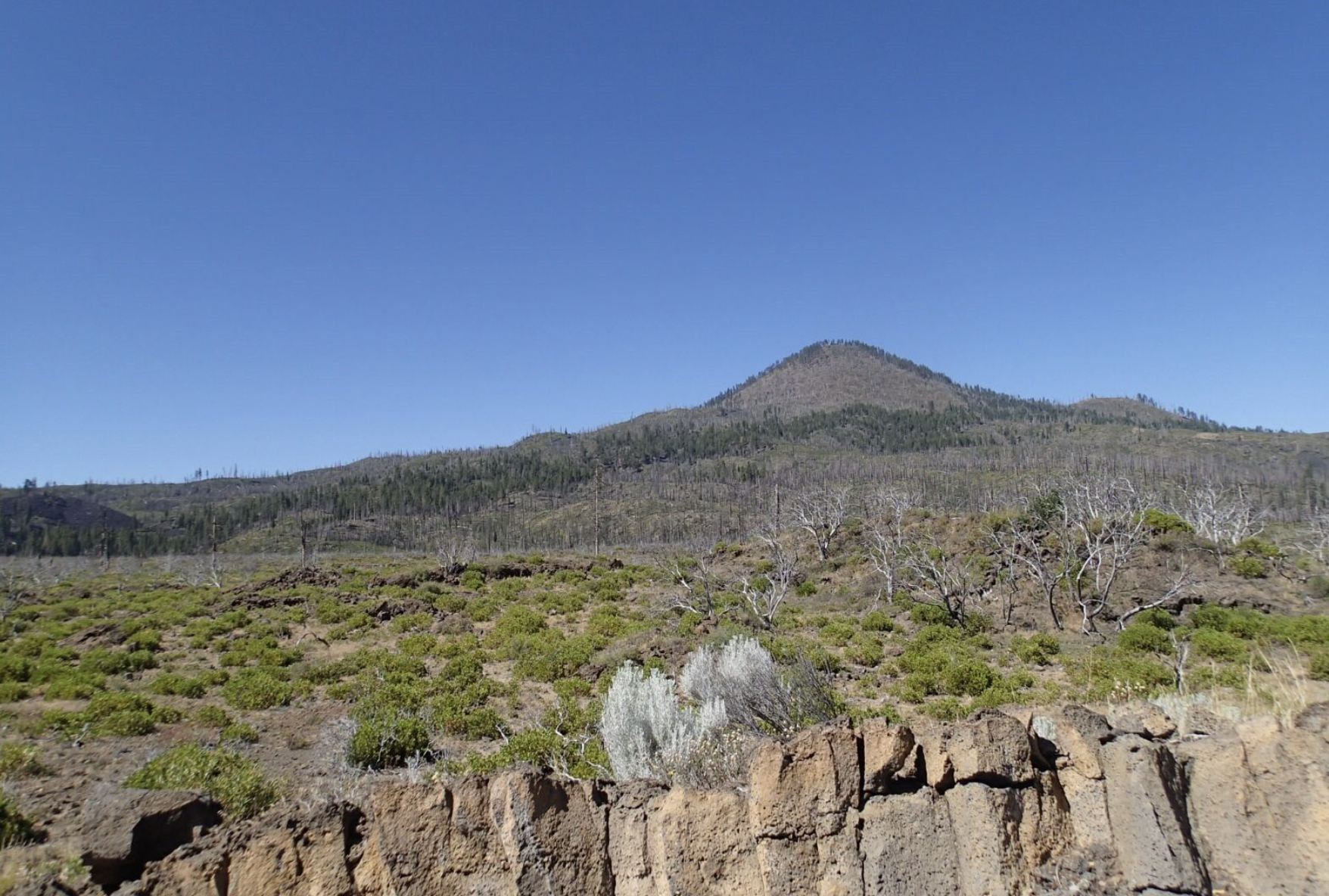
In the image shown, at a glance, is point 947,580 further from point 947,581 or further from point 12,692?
point 12,692

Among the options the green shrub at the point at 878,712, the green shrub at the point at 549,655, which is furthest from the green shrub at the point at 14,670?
the green shrub at the point at 878,712

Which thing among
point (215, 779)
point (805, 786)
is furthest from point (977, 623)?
point (215, 779)

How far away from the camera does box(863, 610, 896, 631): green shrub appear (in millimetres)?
19875

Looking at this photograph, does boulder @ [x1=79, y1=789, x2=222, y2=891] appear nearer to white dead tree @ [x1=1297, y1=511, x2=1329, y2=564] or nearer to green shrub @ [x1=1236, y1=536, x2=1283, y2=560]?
green shrub @ [x1=1236, y1=536, x2=1283, y2=560]

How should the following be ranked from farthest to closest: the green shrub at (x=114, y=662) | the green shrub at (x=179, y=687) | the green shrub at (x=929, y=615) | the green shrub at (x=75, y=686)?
the green shrub at (x=929, y=615)
the green shrub at (x=114, y=662)
the green shrub at (x=179, y=687)
the green shrub at (x=75, y=686)

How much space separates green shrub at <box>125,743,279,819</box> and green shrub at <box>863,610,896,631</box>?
16.0 meters

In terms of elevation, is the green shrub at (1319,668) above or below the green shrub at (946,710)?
above

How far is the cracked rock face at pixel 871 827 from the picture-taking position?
3629mm

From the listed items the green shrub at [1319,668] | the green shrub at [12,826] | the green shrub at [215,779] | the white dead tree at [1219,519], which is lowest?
the green shrub at [1319,668]

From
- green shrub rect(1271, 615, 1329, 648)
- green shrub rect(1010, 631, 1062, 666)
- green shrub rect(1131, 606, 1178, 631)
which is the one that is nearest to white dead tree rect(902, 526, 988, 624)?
green shrub rect(1010, 631, 1062, 666)

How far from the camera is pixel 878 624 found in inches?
786

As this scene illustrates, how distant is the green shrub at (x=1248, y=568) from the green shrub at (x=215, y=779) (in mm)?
25489

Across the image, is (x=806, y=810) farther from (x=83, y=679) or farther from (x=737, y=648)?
(x=83, y=679)

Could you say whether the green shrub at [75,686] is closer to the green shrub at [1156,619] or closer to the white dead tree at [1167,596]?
the white dead tree at [1167,596]
